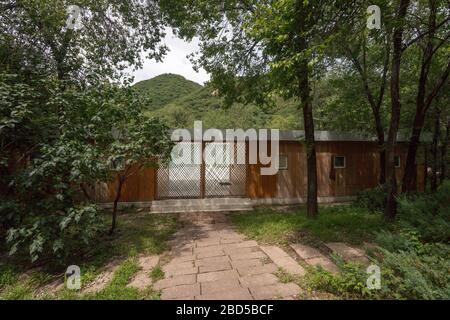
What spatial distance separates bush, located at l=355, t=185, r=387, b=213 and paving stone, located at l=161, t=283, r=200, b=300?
5.34 meters

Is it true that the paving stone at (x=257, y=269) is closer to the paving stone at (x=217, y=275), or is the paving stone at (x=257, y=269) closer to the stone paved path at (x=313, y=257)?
the paving stone at (x=217, y=275)

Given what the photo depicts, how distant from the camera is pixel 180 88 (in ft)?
124

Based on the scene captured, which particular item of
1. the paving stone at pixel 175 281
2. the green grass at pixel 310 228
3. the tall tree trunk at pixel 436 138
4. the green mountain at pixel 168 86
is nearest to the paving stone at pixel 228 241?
A: the green grass at pixel 310 228

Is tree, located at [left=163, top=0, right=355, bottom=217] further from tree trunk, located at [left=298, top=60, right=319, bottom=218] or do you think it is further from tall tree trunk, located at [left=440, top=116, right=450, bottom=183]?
tall tree trunk, located at [left=440, top=116, right=450, bottom=183]

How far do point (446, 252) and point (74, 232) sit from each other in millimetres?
4661

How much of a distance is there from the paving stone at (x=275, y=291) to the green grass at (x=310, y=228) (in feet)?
4.88

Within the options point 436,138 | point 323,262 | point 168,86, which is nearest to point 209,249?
point 323,262

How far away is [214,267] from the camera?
10.6ft

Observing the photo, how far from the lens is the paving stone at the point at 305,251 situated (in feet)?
11.5

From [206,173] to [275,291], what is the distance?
502cm
